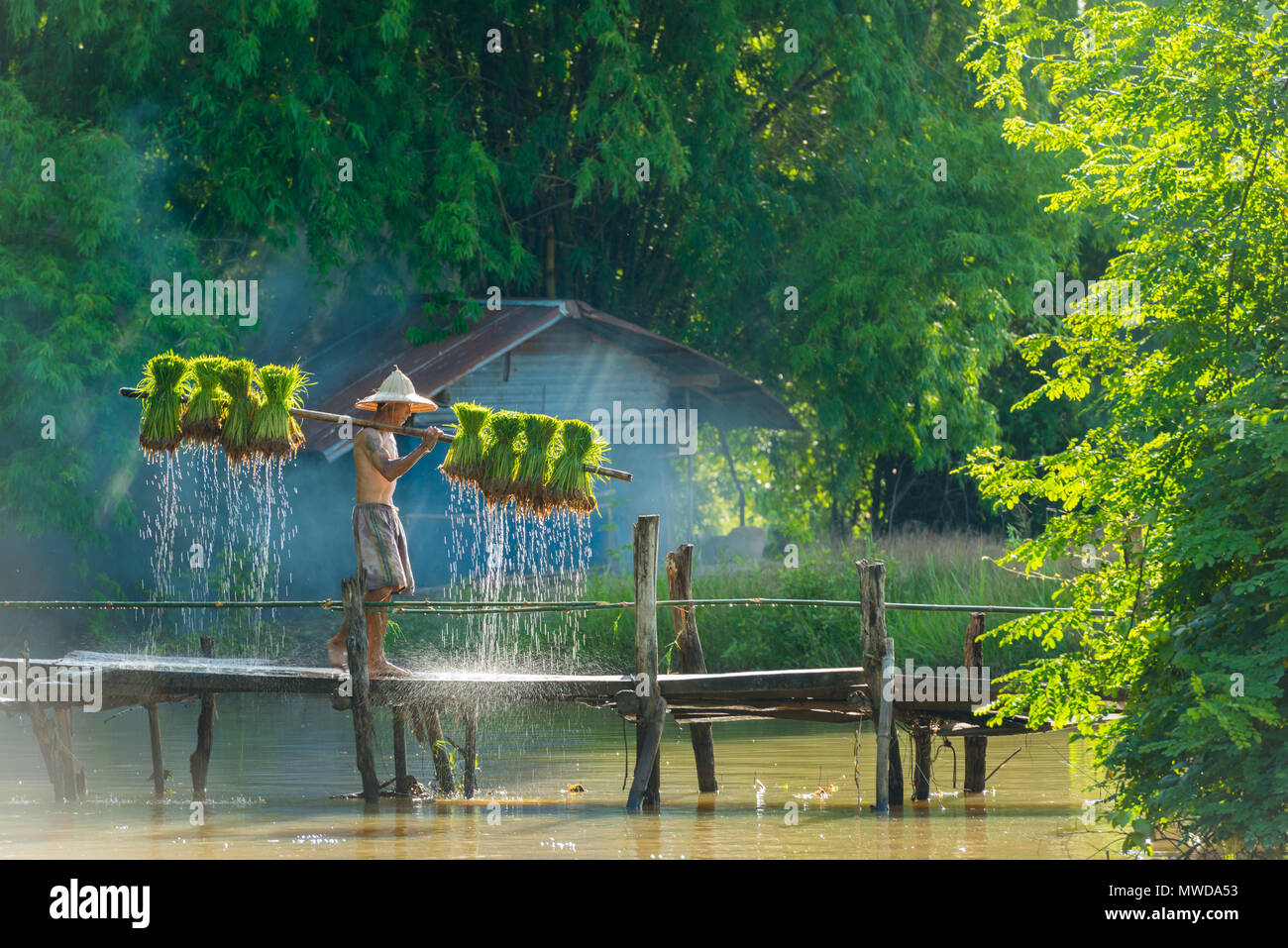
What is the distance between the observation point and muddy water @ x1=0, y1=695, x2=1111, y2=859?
9742mm

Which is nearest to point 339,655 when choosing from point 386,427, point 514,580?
point 386,427

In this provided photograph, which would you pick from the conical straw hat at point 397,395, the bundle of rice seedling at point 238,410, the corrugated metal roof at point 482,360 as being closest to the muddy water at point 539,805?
the bundle of rice seedling at point 238,410

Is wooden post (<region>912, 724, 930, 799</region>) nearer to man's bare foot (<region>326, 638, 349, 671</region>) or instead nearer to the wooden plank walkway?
the wooden plank walkway

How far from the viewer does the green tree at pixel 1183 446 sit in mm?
7684

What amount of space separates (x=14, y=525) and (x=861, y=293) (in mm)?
12127

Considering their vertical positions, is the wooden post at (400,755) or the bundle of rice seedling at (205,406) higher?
the bundle of rice seedling at (205,406)

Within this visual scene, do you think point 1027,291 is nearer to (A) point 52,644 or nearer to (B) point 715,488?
(A) point 52,644

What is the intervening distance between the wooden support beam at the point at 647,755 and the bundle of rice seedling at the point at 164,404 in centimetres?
387

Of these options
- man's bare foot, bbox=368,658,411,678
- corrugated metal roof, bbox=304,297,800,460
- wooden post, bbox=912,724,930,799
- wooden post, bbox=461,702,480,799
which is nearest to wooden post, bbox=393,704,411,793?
wooden post, bbox=461,702,480,799

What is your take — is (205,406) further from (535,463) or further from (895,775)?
(895,775)

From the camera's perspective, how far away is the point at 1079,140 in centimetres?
917

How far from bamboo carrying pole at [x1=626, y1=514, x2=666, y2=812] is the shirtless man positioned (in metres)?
1.70

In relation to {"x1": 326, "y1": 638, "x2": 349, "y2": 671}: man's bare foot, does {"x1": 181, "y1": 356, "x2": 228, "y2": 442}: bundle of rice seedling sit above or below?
above

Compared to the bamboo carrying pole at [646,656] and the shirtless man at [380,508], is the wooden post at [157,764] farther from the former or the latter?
the bamboo carrying pole at [646,656]
